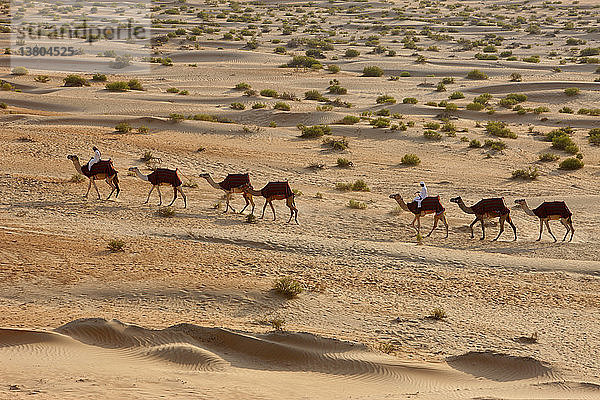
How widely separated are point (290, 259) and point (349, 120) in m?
18.0

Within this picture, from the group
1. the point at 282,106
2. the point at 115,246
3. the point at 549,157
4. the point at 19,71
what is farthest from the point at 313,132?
the point at 19,71

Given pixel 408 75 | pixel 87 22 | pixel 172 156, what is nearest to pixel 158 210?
pixel 172 156

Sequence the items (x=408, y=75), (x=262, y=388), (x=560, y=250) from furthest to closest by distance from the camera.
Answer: (x=408, y=75)
(x=560, y=250)
(x=262, y=388)

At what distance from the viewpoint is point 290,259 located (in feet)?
48.8

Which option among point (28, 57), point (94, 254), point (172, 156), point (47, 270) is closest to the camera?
point (47, 270)

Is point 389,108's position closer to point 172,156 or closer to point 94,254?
point 172,156

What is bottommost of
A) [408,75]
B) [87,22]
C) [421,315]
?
[421,315]

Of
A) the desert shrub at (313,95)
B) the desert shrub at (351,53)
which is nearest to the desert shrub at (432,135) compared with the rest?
the desert shrub at (313,95)

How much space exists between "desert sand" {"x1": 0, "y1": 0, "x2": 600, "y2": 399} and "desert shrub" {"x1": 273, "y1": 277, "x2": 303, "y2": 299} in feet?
0.63

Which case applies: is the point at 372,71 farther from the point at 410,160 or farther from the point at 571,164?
the point at 571,164

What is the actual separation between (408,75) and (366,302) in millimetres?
36614

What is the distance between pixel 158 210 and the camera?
Answer: 18203 millimetres

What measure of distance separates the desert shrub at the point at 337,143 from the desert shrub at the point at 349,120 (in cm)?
343

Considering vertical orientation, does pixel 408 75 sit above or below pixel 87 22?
below
